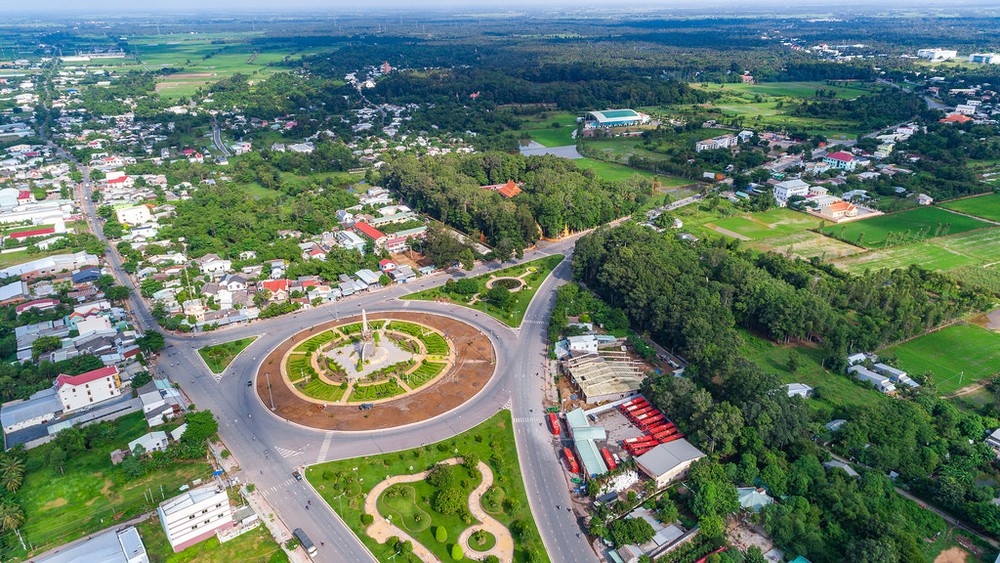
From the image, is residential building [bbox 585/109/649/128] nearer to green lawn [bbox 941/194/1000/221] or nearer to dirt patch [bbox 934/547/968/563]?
green lawn [bbox 941/194/1000/221]

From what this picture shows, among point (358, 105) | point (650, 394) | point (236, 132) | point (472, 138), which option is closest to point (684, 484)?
point (650, 394)

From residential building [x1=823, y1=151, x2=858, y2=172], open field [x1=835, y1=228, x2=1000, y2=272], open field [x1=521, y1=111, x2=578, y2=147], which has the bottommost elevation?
open field [x1=835, y1=228, x2=1000, y2=272]

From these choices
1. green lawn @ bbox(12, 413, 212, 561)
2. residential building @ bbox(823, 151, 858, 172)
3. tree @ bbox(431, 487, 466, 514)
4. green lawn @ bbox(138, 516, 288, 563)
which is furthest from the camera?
residential building @ bbox(823, 151, 858, 172)

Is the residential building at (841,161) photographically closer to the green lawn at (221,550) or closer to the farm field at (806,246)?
the farm field at (806,246)

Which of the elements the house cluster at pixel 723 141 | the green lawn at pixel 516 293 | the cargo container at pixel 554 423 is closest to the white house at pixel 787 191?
the house cluster at pixel 723 141

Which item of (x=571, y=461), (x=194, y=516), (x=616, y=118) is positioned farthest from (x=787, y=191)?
(x=194, y=516)

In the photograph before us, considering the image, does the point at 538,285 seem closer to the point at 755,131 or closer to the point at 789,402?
the point at 789,402

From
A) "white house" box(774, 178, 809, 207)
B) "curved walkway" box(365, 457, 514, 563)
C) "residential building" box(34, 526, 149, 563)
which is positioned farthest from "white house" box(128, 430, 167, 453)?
"white house" box(774, 178, 809, 207)
